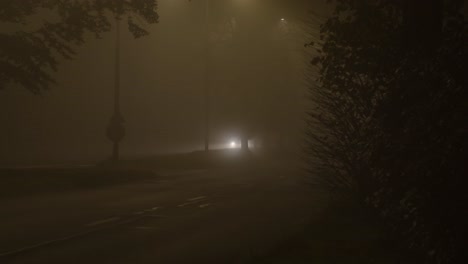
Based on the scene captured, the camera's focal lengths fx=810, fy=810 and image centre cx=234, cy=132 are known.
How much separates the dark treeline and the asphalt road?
348cm

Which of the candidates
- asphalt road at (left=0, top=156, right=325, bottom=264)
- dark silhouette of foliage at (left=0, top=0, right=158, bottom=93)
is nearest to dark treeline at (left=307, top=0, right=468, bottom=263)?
asphalt road at (left=0, top=156, right=325, bottom=264)

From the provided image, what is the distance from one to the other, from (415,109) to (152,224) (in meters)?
10.1

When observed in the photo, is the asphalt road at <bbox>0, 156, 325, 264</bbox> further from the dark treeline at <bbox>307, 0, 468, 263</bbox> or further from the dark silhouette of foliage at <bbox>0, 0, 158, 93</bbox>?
the dark silhouette of foliage at <bbox>0, 0, 158, 93</bbox>

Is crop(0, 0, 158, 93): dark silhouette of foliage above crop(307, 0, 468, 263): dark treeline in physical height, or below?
above

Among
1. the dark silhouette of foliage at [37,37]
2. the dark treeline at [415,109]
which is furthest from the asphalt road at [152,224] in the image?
the dark silhouette of foliage at [37,37]

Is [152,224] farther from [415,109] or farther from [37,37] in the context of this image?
[37,37]

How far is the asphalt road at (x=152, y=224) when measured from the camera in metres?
12.0

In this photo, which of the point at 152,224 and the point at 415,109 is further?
the point at 152,224

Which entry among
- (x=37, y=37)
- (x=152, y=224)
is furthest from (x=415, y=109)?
(x=37, y=37)

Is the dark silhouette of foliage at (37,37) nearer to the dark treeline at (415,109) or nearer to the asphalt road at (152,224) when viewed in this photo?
the asphalt road at (152,224)

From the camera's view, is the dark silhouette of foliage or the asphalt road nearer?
the asphalt road

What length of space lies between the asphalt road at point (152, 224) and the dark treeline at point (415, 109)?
11.4ft

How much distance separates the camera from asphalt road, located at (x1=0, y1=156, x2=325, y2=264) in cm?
1202

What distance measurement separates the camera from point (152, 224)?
16078 millimetres
